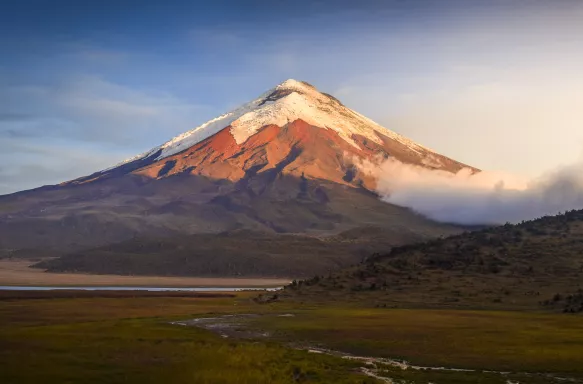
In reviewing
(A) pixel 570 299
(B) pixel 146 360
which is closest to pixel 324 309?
(A) pixel 570 299

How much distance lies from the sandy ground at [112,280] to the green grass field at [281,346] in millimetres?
70030

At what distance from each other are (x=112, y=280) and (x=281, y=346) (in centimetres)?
12456

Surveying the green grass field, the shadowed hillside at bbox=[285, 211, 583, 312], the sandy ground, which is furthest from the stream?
the sandy ground

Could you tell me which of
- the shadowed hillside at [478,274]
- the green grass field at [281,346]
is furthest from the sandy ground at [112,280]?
the green grass field at [281,346]

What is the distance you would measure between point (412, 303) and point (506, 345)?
1694 inches

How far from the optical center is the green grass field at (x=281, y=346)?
43.0m

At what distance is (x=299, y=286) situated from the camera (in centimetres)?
11969

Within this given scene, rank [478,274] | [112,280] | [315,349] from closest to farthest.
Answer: [315,349]
[478,274]
[112,280]

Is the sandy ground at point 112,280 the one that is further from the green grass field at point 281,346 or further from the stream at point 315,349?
the stream at point 315,349

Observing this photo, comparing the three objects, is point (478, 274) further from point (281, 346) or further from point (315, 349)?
point (281, 346)

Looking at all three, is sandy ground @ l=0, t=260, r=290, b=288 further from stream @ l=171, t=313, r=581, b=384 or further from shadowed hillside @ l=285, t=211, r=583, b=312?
stream @ l=171, t=313, r=581, b=384

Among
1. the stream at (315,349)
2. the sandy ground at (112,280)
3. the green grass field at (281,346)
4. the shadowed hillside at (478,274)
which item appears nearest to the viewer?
the green grass field at (281,346)

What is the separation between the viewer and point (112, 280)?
174750 mm

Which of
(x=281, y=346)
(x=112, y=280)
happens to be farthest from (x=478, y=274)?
(x=112, y=280)
